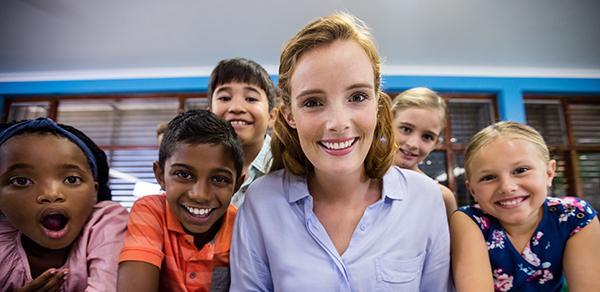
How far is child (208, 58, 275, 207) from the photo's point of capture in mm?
1726

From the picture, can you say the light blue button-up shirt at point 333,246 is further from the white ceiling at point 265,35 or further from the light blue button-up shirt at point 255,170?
the white ceiling at point 265,35

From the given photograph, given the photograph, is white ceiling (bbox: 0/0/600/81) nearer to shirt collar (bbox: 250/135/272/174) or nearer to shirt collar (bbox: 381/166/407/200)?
shirt collar (bbox: 250/135/272/174)

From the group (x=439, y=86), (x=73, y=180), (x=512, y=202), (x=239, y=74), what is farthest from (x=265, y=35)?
(x=512, y=202)

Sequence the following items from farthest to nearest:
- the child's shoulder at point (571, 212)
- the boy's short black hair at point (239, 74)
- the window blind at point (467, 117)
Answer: the window blind at point (467, 117)
the boy's short black hair at point (239, 74)
the child's shoulder at point (571, 212)

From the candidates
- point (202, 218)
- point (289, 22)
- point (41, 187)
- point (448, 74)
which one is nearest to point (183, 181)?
point (202, 218)

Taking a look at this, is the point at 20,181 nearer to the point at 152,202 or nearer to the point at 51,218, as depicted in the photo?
the point at 51,218

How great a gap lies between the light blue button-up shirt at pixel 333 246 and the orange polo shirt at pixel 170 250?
0.34 feet

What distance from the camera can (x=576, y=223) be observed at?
1.23 metres

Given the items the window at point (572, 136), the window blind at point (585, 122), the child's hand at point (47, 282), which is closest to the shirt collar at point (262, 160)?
the child's hand at point (47, 282)

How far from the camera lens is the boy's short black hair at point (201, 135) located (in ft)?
4.02

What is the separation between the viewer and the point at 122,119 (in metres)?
6.09

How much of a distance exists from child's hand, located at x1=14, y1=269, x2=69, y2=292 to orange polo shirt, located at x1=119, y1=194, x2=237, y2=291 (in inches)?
7.0

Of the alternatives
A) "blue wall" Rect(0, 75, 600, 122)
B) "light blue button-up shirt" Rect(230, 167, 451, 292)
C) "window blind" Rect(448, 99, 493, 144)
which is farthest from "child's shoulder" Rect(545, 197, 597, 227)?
"window blind" Rect(448, 99, 493, 144)

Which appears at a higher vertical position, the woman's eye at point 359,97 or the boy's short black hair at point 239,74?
the boy's short black hair at point 239,74
